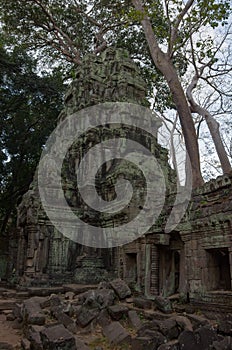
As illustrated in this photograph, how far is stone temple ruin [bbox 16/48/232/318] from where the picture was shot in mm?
8094

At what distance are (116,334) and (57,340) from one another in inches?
57.4

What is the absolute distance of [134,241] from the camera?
11156 mm

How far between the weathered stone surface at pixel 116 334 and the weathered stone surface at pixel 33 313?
1304 mm

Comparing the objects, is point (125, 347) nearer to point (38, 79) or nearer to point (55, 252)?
point (55, 252)

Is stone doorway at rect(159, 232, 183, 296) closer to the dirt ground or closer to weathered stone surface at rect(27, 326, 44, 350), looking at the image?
the dirt ground

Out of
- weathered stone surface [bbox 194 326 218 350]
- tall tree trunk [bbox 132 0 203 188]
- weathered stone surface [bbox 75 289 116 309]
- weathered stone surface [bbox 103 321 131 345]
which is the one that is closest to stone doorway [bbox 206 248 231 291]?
weathered stone surface [bbox 75 289 116 309]

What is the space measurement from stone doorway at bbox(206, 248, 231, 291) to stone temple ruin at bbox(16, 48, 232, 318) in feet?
0.07

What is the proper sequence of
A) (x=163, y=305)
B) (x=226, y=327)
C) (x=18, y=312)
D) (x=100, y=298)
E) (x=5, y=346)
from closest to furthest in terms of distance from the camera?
1. (x=226, y=327)
2. (x=5, y=346)
3. (x=163, y=305)
4. (x=100, y=298)
5. (x=18, y=312)

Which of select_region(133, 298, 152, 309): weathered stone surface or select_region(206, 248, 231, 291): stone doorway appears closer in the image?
select_region(133, 298, 152, 309): weathered stone surface

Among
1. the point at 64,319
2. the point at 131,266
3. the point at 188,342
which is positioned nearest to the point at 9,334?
the point at 64,319

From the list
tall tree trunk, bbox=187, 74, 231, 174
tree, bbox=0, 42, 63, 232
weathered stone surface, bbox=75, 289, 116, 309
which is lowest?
weathered stone surface, bbox=75, 289, 116, 309

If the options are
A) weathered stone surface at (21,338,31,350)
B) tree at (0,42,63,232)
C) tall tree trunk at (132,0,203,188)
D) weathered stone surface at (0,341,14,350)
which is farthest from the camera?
tree at (0,42,63,232)

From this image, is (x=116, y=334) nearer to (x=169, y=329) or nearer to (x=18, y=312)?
(x=169, y=329)

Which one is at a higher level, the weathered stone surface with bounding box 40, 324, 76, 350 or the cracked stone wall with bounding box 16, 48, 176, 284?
the cracked stone wall with bounding box 16, 48, 176, 284
